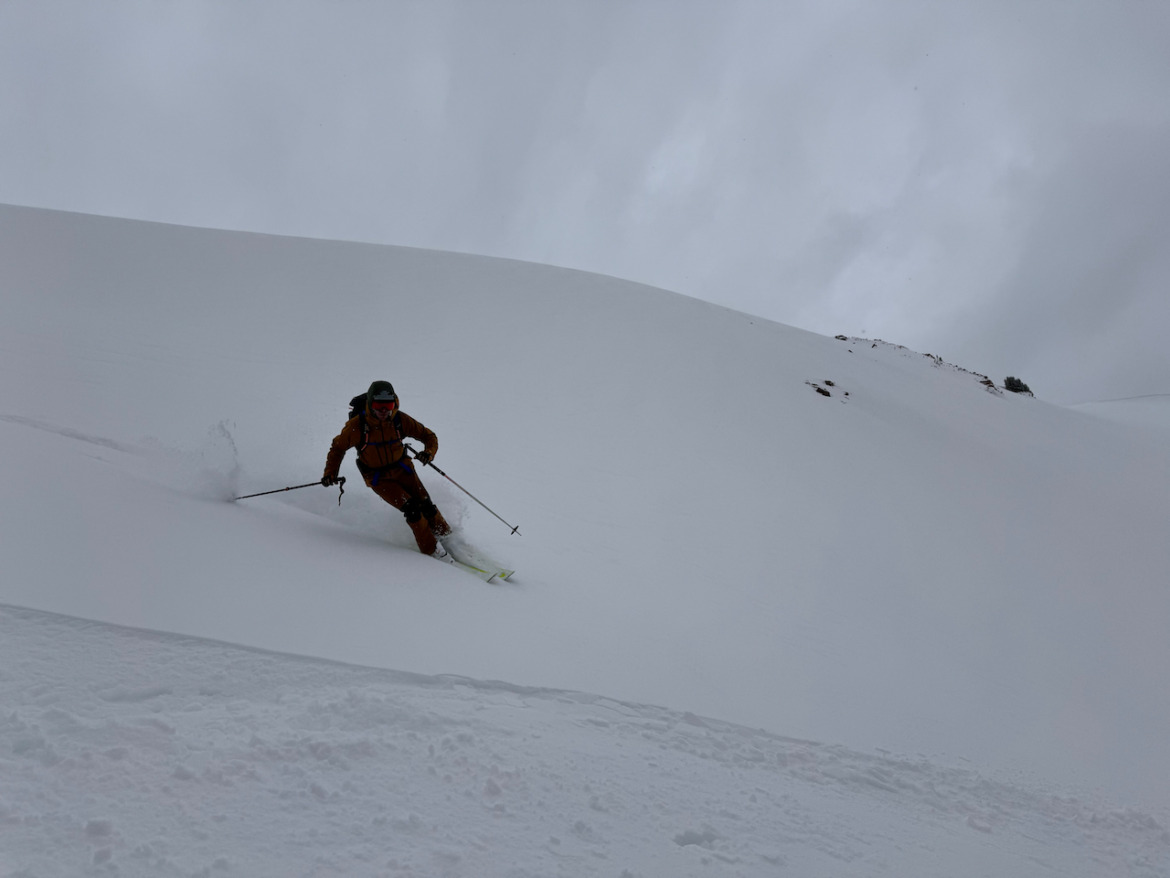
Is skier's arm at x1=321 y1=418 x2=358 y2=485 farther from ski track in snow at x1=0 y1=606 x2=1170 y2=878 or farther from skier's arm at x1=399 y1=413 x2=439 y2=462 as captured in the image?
ski track in snow at x1=0 y1=606 x2=1170 y2=878

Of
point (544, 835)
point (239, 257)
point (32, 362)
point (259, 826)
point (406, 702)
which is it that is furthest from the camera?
point (239, 257)

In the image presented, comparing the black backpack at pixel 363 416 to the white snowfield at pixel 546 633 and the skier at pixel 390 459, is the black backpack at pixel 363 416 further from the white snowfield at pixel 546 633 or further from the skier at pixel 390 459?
the white snowfield at pixel 546 633

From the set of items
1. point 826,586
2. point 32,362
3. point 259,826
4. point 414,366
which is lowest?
point 259,826

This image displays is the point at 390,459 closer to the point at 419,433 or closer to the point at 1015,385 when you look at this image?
the point at 419,433

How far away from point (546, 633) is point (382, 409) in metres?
2.36

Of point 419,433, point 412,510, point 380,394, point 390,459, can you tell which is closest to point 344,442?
point 390,459

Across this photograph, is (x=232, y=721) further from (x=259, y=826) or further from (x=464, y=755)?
(x=464, y=755)

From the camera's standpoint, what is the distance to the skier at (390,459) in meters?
5.39

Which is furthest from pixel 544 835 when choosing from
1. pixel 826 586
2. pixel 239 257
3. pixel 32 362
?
pixel 239 257

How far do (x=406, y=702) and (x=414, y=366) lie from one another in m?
10.5

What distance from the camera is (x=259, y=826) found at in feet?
6.64

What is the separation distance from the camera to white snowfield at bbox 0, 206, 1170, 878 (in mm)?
2262

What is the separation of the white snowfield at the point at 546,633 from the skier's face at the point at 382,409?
3.51ft

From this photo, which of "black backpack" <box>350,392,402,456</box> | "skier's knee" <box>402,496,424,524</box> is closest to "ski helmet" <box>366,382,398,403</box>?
"black backpack" <box>350,392,402,456</box>
